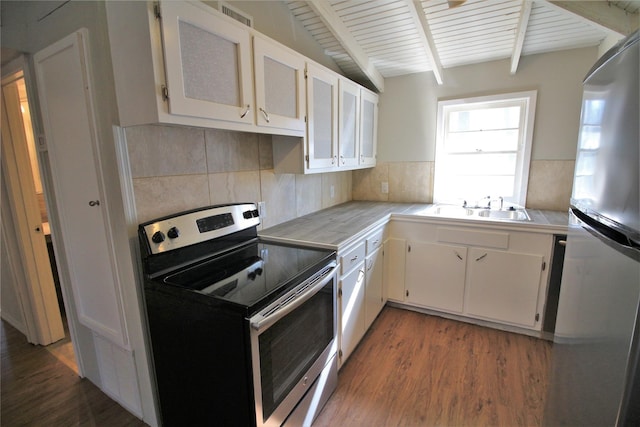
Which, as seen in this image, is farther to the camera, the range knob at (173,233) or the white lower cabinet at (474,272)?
the white lower cabinet at (474,272)

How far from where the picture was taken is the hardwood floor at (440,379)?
167 cm

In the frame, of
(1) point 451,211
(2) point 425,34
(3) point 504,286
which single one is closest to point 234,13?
(2) point 425,34

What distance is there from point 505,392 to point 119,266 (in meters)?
2.28

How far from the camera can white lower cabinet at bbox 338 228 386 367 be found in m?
1.86

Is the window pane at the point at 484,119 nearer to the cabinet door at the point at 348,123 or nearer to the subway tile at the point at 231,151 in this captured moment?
the cabinet door at the point at 348,123

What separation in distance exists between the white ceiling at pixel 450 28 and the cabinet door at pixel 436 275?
1624mm

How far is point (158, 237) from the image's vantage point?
1319mm

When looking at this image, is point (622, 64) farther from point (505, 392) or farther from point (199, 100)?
point (505, 392)

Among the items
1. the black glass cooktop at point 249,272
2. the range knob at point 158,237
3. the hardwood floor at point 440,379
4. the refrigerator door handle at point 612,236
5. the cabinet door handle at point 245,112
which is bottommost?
the hardwood floor at point 440,379

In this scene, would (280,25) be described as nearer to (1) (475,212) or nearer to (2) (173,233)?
(2) (173,233)

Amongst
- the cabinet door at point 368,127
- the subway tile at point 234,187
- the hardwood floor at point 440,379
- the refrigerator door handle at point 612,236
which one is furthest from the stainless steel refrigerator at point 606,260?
the cabinet door at point 368,127

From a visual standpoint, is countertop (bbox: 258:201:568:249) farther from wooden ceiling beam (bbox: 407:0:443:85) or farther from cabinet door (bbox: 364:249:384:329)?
wooden ceiling beam (bbox: 407:0:443:85)

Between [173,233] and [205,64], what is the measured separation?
75cm

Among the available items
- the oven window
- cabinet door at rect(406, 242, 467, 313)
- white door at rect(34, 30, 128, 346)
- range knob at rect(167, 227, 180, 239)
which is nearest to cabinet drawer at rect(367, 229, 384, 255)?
cabinet door at rect(406, 242, 467, 313)
